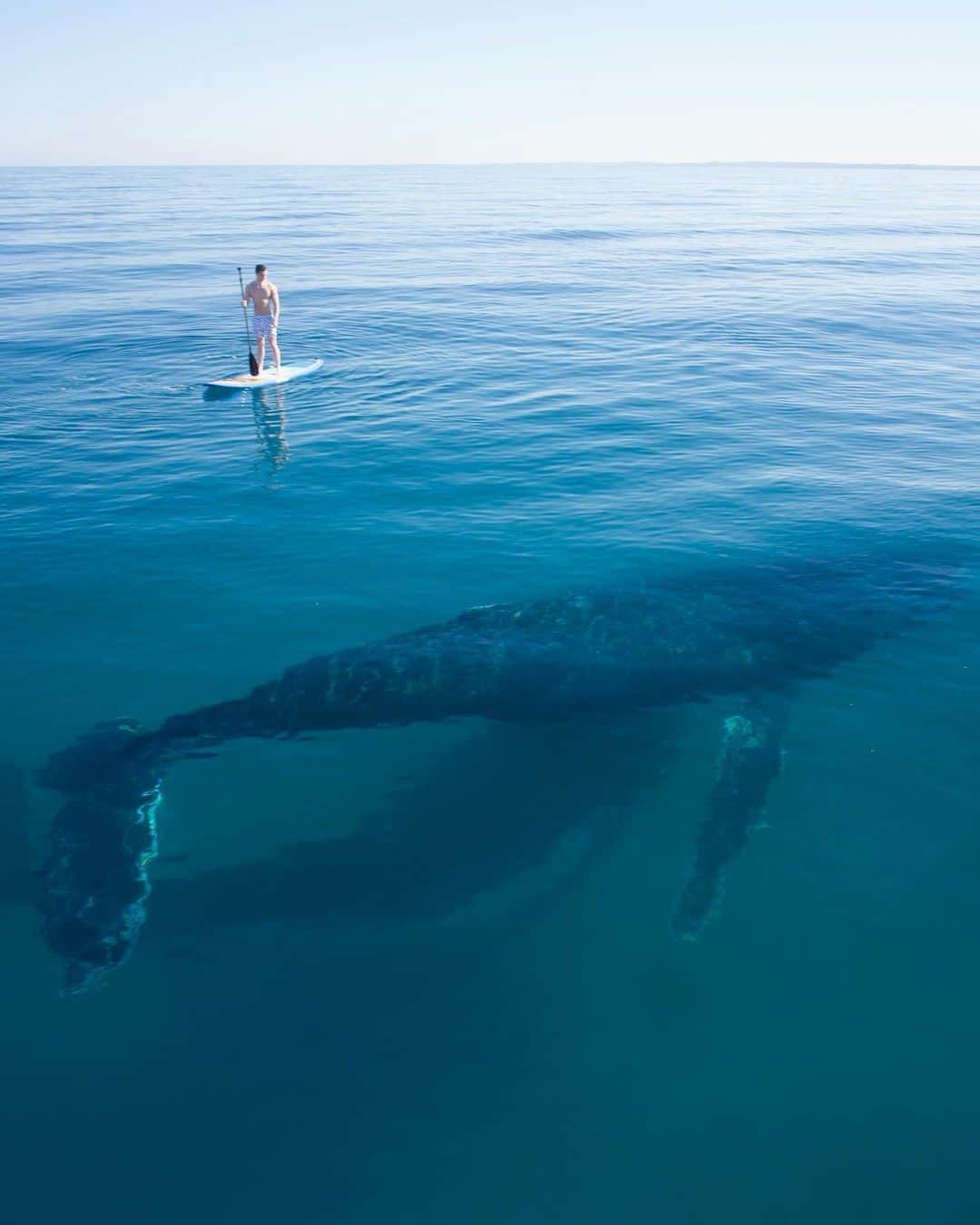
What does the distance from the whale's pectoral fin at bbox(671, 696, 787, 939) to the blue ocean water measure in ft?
1.00

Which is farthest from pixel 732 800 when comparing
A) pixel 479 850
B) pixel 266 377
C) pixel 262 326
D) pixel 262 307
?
pixel 262 326

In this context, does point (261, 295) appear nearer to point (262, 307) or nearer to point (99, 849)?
point (262, 307)

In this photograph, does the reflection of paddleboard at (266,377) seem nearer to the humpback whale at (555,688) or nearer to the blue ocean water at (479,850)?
the blue ocean water at (479,850)

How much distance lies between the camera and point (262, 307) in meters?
35.7

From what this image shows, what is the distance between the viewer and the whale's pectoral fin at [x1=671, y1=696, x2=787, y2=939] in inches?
522

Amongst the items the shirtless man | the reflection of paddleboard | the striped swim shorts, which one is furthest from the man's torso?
the reflection of paddleboard

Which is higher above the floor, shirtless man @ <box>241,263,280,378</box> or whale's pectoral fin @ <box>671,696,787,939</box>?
shirtless man @ <box>241,263,280,378</box>

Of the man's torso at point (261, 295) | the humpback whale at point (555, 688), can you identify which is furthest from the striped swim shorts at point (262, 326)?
the humpback whale at point (555, 688)

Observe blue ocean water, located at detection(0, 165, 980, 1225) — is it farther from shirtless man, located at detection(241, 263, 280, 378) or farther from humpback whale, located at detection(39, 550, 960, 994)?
shirtless man, located at detection(241, 263, 280, 378)

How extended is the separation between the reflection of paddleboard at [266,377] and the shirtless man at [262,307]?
290 mm

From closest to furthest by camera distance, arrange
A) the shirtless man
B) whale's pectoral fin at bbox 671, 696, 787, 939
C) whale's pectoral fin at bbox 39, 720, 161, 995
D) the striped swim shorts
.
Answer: whale's pectoral fin at bbox 39, 720, 161, 995, whale's pectoral fin at bbox 671, 696, 787, 939, the shirtless man, the striped swim shorts

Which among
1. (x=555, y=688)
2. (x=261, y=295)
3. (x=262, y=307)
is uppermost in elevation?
(x=261, y=295)

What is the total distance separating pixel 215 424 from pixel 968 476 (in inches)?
1016

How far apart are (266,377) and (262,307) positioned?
9.02ft
